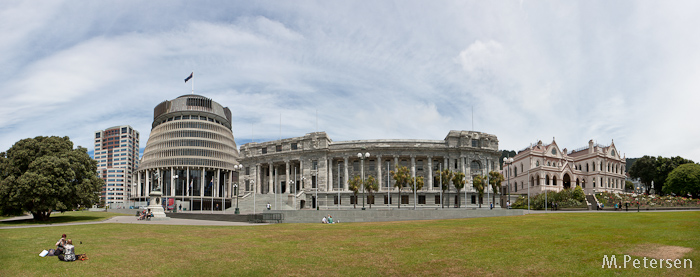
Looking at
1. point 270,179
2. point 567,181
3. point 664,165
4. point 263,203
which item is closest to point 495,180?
point 567,181

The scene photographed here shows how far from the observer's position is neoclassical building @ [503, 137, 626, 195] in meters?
98.0

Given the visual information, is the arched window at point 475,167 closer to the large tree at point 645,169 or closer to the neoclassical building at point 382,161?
the neoclassical building at point 382,161

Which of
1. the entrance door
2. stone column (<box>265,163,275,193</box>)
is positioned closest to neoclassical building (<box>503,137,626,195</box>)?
the entrance door

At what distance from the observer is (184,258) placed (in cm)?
2150

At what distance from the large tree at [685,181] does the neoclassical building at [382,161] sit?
40.0 meters

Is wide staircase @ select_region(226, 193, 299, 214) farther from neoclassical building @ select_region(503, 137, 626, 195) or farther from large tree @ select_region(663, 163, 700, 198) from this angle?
large tree @ select_region(663, 163, 700, 198)

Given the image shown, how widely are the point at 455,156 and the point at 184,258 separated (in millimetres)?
76794

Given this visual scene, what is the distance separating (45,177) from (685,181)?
116 meters

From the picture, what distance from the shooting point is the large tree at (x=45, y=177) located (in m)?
48.3

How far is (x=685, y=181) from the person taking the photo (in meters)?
91.9

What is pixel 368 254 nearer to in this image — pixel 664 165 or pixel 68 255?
pixel 68 255

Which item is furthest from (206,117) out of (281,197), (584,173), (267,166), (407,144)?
(584,173)

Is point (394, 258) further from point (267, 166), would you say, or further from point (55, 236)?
point (267, 166)

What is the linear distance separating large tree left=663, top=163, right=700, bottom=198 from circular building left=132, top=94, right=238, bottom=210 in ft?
381
